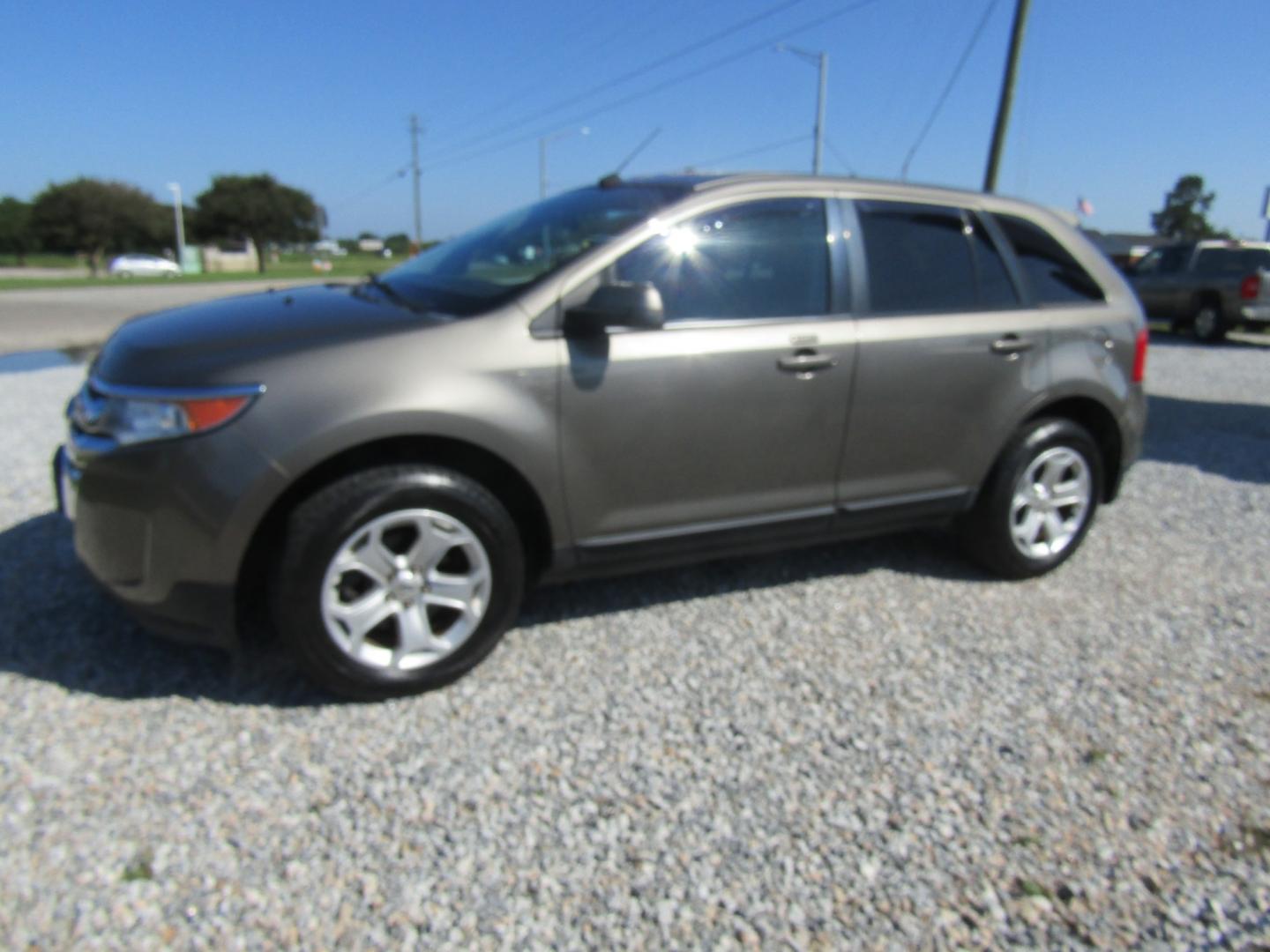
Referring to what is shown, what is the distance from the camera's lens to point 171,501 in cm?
258

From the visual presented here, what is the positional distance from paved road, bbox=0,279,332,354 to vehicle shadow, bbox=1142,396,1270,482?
731 centimetres

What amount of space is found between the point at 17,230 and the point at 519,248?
76871mm

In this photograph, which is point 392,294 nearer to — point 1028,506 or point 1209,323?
point 1028,506

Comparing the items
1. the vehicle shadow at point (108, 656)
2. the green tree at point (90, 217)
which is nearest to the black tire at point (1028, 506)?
the vehicle shadow at point (108, 656)

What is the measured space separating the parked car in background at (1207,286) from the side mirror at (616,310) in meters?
14.2

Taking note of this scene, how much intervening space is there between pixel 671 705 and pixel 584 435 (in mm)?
917

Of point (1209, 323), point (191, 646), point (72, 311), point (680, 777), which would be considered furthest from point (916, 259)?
point (72, 311)

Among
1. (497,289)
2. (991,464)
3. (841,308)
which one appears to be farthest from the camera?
(991,464)

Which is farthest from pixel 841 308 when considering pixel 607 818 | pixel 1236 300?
pixel 1236 300

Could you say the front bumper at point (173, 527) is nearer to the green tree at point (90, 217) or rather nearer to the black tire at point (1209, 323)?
the black tire at point (1209, 323)

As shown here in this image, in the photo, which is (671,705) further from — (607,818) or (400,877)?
(400,877)

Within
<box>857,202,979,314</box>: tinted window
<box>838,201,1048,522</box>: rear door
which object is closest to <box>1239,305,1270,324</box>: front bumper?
<box>838,201,1048,522</box>: rear door

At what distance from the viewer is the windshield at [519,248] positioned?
314 centimetres

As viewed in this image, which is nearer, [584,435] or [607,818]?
[607,818]
